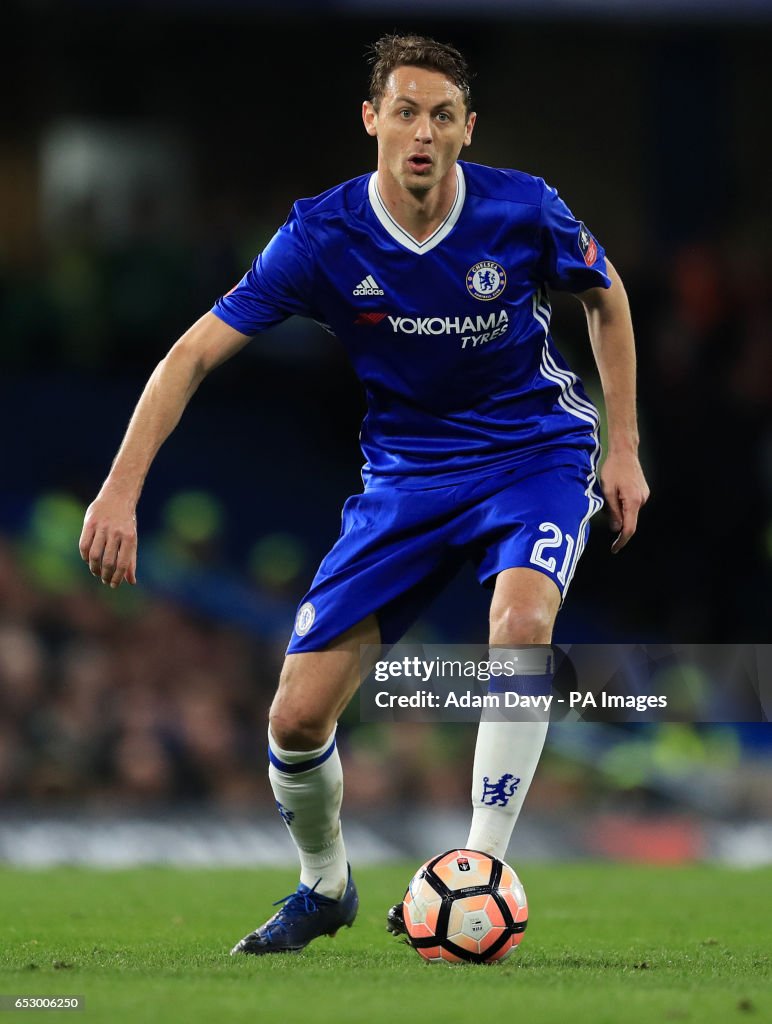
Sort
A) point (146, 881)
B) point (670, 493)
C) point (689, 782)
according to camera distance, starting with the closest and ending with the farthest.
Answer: point (146, 881), point (689, 782), point (670, 493)

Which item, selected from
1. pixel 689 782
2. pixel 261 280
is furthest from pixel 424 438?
pixel 689 782

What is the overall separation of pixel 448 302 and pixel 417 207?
293 mm

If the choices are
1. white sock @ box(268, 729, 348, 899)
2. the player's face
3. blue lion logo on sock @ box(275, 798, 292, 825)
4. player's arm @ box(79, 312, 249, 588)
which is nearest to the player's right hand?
player's arm @ box(79, 312, 249, 588)

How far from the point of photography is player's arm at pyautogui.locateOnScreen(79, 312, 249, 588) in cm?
493

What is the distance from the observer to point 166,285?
1470cm

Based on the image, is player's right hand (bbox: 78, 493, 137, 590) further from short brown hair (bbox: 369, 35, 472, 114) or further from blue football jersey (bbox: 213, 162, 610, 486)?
short brown hair (bbox: 369, 35, 472, 114)

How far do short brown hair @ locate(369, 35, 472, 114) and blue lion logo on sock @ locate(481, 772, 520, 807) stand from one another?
1.96m

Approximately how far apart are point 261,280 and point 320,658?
3.73 feet

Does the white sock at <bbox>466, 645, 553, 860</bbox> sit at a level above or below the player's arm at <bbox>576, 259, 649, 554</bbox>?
below

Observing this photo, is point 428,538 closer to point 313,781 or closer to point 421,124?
point 313,781

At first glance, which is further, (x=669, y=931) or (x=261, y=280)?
(x=669, y=931)

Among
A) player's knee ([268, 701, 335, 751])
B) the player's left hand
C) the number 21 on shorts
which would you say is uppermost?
the player's left hand

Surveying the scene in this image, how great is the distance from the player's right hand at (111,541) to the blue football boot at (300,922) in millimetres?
1173

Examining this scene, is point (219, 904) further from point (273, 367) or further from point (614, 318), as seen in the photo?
point (273, 367)
